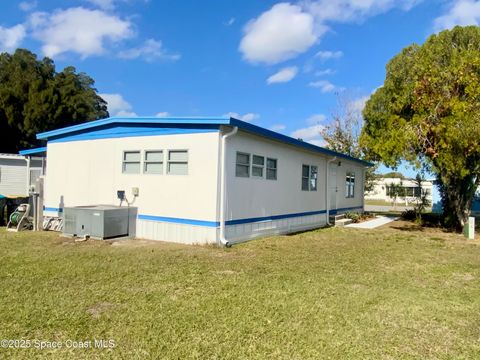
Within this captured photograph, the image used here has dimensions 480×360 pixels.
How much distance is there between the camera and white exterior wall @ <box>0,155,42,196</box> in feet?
56.4

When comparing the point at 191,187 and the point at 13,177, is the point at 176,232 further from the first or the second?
the point at 13,177

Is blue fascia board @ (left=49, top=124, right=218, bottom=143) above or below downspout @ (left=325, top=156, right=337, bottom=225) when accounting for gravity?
above

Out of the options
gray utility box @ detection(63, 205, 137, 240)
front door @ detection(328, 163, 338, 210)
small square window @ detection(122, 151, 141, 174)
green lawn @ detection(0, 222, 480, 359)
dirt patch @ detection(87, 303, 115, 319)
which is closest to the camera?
green lawn @ detection(0, 222, 480, 359)

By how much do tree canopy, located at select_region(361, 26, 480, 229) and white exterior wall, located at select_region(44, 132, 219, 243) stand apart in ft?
19.6

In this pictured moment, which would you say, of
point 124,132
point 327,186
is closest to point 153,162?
point 124,132

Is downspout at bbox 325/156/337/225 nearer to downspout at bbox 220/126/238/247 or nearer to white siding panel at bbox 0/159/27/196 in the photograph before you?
downspout at bbox 220/126/238/247

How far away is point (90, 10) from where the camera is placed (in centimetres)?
1112

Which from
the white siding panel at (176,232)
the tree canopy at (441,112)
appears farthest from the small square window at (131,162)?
the tree canopy at (441,112)

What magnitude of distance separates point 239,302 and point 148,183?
5546 millimetres

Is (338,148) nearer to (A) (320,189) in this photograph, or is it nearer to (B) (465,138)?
(A) (320,189)

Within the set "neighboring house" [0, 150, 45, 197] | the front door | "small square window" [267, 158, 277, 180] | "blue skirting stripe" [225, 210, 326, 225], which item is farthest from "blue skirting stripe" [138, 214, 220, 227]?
"neighboring house" [0, 150, 45, 197]

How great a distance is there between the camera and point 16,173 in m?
17.5

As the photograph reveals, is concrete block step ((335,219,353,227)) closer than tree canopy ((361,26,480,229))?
No

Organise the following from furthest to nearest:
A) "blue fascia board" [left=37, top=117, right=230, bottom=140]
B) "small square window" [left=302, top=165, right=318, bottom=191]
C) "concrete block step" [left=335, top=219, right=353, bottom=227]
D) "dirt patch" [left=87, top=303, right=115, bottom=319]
→ "concrete block step" [left=335, top=219, right=353, bottom=227], "small square window" [left=302, top=165, right=318, bottom=191], "blue fascia board" [left=37, top=117, right=230, bottom=140], "dirt patch" [left=87, top=303, right=115, bottom=319]
